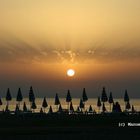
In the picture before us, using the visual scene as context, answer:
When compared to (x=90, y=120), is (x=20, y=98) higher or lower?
higher

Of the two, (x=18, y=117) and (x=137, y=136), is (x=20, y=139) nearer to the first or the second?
(x=137, y=136)

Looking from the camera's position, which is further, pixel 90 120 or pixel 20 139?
pixel 90 120

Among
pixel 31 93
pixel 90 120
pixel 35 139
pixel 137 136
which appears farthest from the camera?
pixel 31 93

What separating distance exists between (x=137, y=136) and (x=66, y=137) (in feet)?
15.2

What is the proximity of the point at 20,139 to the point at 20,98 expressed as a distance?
37270mm

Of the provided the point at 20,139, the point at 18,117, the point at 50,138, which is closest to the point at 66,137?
the point at 50,138

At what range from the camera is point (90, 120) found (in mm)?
44219

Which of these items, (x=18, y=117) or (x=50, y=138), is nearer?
(x=50, y=138)

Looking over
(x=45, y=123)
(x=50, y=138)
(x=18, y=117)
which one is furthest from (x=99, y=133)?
(x=18, y=117)

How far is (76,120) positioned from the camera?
43.6 metres

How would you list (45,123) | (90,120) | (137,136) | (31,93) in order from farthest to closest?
(31,93)
(90,120)
(45,123)
(137,136)

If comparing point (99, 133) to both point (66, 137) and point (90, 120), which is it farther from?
point (90, 120)

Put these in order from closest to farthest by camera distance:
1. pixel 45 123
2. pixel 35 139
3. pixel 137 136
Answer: pixel 35 139 < pixel 137 136 < pixel 45 123

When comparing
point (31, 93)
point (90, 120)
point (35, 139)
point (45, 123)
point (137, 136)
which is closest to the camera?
point (35, 139)
